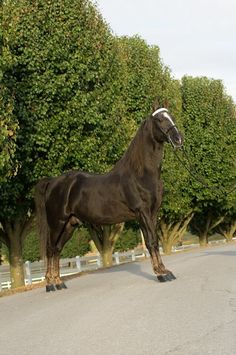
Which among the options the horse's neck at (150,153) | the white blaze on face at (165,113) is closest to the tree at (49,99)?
the horse's neck at (150,153)

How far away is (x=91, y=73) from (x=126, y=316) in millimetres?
12240

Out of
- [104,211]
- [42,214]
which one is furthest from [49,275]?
[104,211]

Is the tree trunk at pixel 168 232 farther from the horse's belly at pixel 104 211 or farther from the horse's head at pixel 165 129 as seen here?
the horse's head at pixel 165 129

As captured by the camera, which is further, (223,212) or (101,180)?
(223,212)

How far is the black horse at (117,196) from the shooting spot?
32.6 feet

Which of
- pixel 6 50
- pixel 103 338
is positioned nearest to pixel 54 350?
pixel 103 338

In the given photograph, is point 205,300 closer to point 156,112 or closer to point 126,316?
point 126,316

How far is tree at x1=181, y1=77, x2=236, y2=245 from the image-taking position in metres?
36.0

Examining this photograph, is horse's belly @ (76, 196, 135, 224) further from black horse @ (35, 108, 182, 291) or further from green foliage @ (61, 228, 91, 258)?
green foliage @ (61, 228, 91, 258)

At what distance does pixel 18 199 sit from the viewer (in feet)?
58.2

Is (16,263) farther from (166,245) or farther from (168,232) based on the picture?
(168,232)

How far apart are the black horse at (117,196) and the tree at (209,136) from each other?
23.9 m

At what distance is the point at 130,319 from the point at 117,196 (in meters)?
3.78

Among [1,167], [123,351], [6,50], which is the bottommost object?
[123,351]
